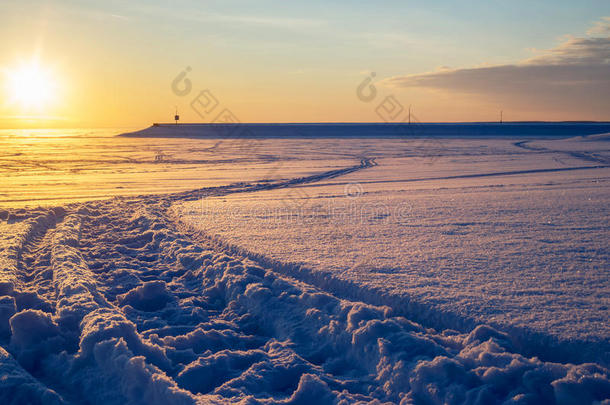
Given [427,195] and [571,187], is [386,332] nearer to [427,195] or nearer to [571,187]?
[427,195]

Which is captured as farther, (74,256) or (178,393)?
(74,256)

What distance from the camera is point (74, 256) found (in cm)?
512

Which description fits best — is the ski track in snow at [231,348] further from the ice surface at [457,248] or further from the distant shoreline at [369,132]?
the distant shoreline at [369,132]

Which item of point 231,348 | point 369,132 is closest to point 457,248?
point 231,348

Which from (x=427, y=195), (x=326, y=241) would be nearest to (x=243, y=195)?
(x=427, y=195)

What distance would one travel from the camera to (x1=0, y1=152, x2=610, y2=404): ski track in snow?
2504 mm

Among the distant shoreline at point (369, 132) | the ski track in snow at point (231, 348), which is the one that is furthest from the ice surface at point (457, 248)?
the distant shoreline at point (369, 132)

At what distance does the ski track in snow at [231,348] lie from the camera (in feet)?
8.21

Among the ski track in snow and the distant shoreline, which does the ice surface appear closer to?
the ski track in snow

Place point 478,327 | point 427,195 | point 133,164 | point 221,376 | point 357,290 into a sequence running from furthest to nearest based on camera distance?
point 133,164, point 427,195, point 357,290, point 478,327, point 221,376

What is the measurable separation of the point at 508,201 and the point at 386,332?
5724 mm

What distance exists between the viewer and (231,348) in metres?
3.18

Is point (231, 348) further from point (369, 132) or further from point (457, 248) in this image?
point (369, 132)

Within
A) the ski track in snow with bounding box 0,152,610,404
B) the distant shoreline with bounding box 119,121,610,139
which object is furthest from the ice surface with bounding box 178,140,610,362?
the distant shoreline with bounding box 119,121,610,139
